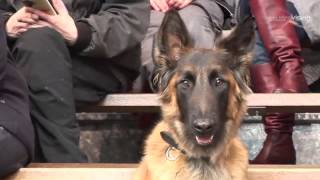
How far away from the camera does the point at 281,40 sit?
10.8ft

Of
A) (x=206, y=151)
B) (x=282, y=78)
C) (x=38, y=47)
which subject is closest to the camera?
(x=206, y=151)

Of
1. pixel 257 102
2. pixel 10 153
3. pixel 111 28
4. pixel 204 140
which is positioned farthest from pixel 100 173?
pixel 257 102

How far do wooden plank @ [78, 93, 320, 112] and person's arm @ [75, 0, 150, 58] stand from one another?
25 centimetres

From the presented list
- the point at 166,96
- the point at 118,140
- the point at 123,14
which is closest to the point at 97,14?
the point at 123,14

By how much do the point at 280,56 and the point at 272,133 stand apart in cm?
40

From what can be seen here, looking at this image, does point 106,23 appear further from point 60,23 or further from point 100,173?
point 100,173

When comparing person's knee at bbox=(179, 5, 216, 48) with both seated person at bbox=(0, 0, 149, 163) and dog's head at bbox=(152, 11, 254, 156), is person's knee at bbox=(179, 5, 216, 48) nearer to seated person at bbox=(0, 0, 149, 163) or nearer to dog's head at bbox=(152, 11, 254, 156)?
seated person at bbox=(0, 0, 149, 163)

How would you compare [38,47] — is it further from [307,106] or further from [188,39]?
[307,106]

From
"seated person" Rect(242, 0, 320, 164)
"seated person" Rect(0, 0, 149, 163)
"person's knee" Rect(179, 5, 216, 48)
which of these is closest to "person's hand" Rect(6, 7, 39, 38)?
"seated person" Rect(0, 0, 149, 163)

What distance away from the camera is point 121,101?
10.5ft

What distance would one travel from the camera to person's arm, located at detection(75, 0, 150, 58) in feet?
9.80

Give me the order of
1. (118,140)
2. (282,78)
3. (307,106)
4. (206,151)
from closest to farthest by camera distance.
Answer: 1. (206,151)
2. (307,106)
3. (282,78)
4. (118,140)

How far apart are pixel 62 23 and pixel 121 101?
1.65ft

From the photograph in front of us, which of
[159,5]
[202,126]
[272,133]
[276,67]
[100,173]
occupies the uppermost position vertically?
[202,126]
